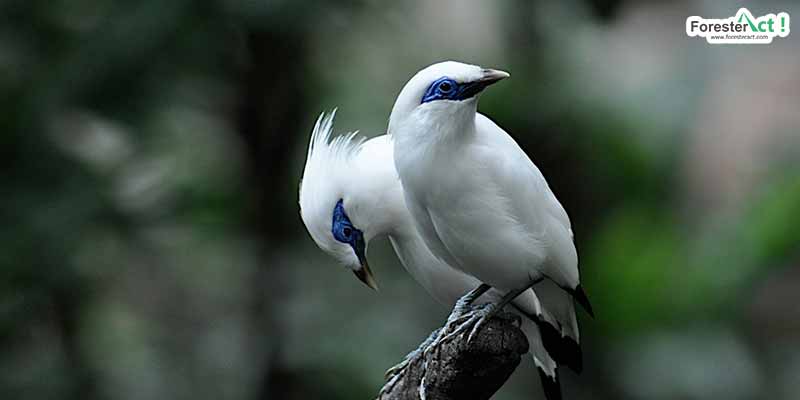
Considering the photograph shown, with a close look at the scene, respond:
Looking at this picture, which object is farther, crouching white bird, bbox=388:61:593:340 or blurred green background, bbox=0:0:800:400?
blurred green background, bbox=0:0:800:400

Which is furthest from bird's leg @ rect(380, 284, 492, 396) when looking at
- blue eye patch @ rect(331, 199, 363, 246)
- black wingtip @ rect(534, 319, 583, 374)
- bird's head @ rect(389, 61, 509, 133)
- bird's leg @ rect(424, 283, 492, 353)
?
bird's head @ rect(389, 61, 509, 133)

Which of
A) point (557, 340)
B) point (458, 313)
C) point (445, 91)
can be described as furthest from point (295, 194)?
point (445, 91)

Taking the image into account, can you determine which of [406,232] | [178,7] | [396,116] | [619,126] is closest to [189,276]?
[178,7]

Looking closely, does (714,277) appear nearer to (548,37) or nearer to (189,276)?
(548,37)

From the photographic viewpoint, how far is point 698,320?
4531mm

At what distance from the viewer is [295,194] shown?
4449 mm

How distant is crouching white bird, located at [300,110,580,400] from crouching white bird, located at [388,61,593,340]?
271 millimetres

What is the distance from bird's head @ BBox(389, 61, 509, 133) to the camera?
2039 millimetres

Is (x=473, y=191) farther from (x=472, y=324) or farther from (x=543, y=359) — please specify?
(x=543, y=359)

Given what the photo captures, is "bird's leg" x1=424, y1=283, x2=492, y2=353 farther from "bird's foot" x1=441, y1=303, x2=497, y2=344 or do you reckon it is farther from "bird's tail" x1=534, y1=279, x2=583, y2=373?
"bird's tail" x1=534, y1=279, x2=583, y2=373

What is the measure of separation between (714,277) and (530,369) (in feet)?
2.79

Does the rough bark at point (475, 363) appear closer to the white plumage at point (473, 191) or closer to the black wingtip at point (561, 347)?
the white plumage at point (473, 191)

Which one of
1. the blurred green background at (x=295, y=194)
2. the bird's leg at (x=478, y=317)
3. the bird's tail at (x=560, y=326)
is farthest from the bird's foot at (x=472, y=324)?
the blurred green background at (x=295, y=194)

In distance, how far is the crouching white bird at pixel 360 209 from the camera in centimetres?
255
